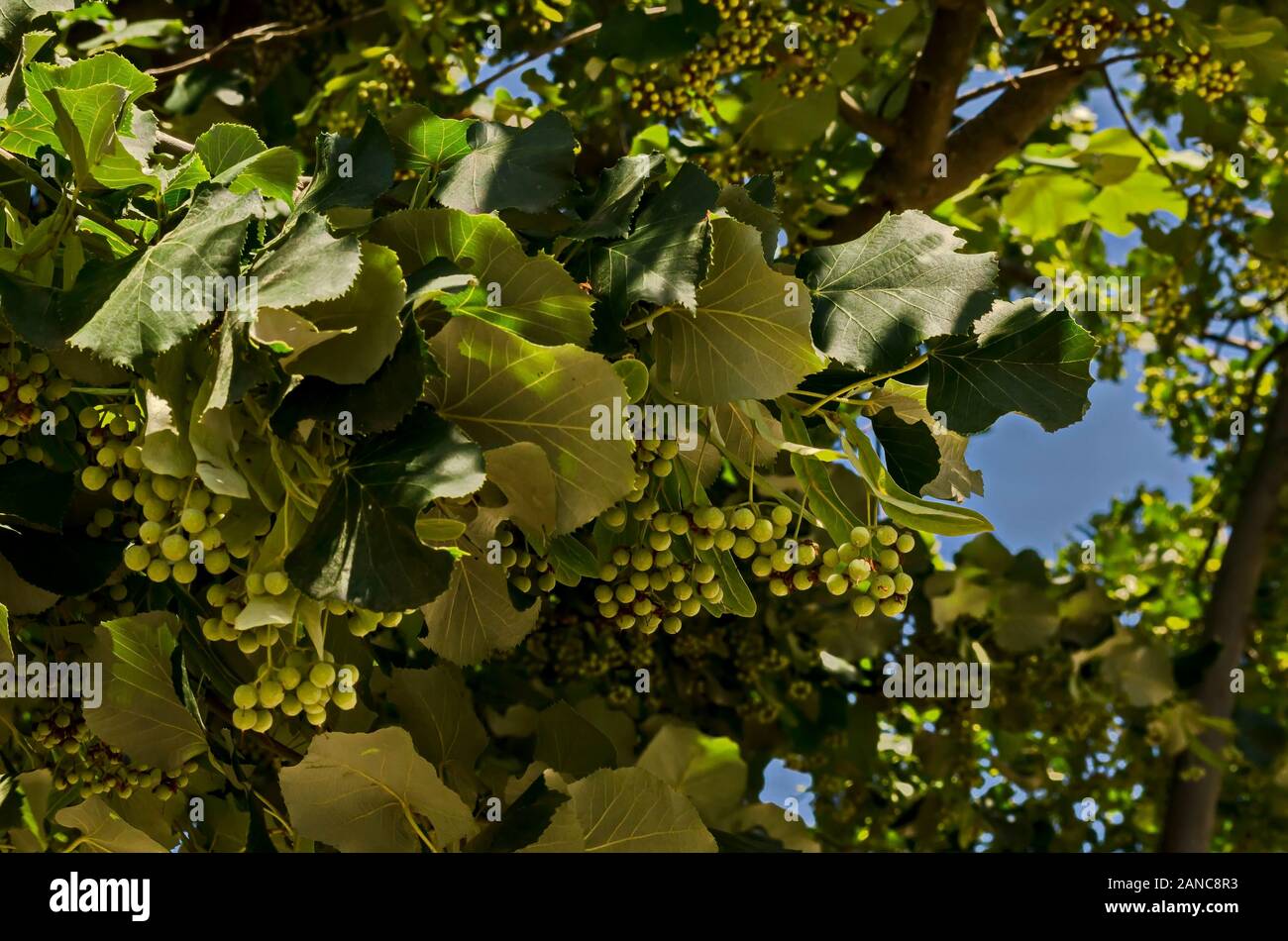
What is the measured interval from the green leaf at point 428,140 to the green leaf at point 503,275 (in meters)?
0.25

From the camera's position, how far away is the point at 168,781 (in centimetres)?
174

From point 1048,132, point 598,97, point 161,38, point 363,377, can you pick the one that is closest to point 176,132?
point 161,38

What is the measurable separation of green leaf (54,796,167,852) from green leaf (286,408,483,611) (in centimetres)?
66

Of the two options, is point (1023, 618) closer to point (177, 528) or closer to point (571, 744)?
point (571, 744)

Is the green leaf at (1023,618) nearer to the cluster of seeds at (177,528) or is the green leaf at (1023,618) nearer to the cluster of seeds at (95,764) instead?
the cluster of seeds at (95,764)

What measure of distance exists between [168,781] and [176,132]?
1.63m

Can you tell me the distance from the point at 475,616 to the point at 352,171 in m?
0.50

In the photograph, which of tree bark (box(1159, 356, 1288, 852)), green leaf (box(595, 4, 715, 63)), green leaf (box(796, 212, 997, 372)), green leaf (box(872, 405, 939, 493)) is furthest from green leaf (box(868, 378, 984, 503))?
tree bark (box(1159, 356, 1288, 852))

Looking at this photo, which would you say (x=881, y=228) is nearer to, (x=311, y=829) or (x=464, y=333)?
(x=464, y=333)

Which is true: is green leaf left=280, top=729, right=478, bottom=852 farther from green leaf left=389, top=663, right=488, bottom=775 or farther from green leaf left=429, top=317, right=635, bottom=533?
green leaf left=429, top=317, right=635, bottom=533

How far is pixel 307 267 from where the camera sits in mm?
1093

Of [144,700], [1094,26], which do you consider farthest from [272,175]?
[1094,26]

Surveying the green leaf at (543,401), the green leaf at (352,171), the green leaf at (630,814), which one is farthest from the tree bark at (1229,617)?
the green leaf at (352,171)

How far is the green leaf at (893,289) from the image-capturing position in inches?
51.4
